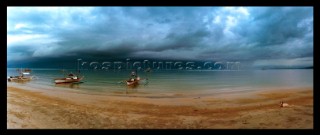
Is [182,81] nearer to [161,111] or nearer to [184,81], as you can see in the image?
[184,81]

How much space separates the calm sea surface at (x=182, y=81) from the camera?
32.8ft

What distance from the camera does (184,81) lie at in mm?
11445

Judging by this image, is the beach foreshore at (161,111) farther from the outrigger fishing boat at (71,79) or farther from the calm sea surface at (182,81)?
the calm sea surface at (182,81)

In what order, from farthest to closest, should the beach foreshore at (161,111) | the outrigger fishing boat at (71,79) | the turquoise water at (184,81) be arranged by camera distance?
the turquoise water at (184,81)
the outrigger fishing boat at (71,79)
the beach foreshore at (161,111)

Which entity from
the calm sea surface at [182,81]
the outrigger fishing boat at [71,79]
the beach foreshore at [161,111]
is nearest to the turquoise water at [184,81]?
the calm sea surface at [182,81]

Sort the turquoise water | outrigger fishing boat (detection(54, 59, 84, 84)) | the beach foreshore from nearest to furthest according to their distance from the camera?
the beach foreshore, outrigger fishing boat (detection(54, 59, 84, 84)), the turquoise water

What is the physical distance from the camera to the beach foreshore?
24.4ft

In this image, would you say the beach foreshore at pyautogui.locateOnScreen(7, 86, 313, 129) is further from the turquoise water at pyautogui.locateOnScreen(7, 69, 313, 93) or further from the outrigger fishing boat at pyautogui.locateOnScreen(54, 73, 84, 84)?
the turquoise water at pyautogui.locateOnScreen(7, 69, 313, 93)

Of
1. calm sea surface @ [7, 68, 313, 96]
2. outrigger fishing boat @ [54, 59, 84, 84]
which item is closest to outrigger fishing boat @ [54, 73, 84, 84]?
outrigger fishing boat @ [54, 59, 84, 84]

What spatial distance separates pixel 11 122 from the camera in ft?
23.5
